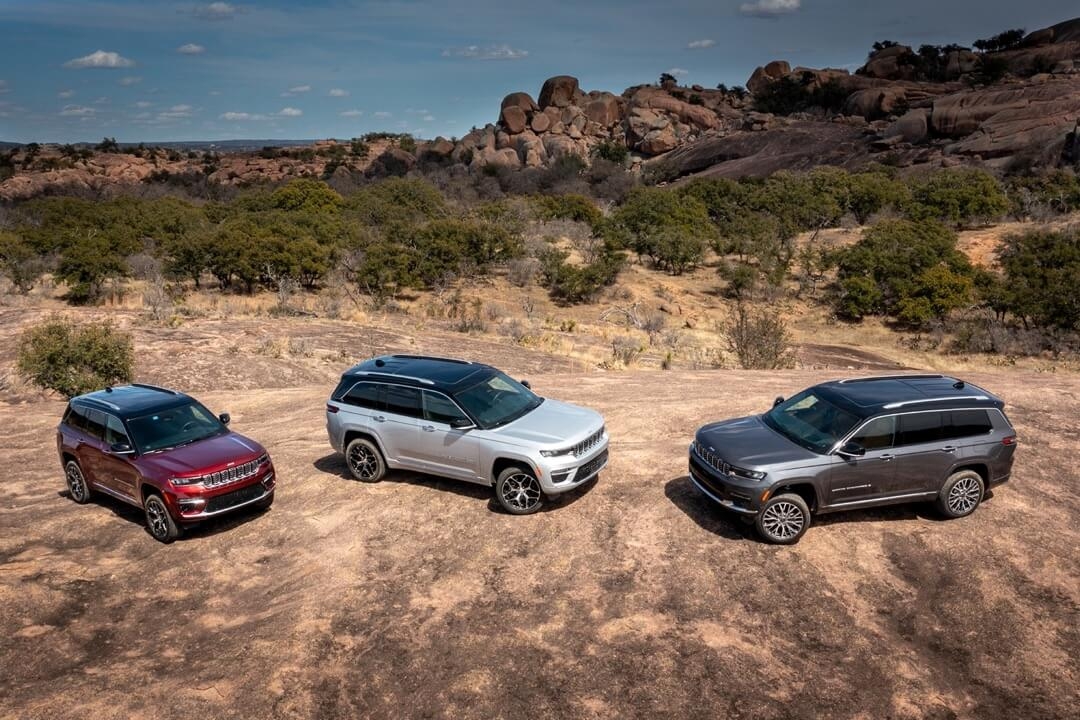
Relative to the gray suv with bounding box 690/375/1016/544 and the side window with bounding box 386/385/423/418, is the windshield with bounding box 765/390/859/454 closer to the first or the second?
the gray suv with bounding box 690/375/1016/544

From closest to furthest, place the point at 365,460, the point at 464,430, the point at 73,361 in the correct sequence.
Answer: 1. the point at 464,430
2. the point at 365,460
3. the point at 73,361

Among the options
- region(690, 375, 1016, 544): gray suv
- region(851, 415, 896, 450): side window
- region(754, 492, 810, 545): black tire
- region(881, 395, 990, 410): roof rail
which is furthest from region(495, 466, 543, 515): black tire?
region(881, 395, 990, 410): roof rail

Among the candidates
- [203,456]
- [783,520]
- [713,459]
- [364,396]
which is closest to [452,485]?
[364,396]

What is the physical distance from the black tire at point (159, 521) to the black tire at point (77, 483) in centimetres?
161

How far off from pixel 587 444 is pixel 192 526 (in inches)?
194

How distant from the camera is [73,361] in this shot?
16.7 meters

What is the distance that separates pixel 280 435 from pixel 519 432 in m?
6.09

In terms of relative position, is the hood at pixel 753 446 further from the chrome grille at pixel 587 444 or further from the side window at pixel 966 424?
the side window at pixel 966 424

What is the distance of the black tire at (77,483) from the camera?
389 inches

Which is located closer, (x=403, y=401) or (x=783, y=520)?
(x=783, y=520)

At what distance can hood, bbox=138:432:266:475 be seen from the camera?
8.71 meters

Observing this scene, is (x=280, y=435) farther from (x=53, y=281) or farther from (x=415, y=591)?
(x=53, y=281)

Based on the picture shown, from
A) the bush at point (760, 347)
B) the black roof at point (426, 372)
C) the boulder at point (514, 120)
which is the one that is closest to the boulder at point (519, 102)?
the boulder at point (514, 120)

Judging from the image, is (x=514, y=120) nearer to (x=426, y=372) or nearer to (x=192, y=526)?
(x=426, y=372)
